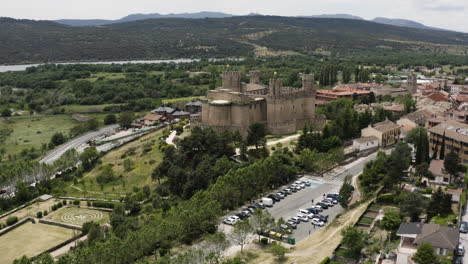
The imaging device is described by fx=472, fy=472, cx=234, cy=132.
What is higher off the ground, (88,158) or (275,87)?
(275,87)

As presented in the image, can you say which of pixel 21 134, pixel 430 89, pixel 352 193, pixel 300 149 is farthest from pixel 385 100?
pixel 21 134

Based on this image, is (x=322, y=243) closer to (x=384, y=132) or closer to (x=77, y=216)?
(x=77, y=216)

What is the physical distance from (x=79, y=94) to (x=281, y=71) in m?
61.8

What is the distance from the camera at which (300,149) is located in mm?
61094

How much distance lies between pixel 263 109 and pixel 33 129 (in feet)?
188

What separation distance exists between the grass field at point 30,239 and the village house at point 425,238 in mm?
32326

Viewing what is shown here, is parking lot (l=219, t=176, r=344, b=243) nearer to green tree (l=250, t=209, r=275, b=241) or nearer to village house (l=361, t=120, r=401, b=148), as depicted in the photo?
green tree (l=250, t=209, r=275, b=241)

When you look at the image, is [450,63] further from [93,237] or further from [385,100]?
[93,237]

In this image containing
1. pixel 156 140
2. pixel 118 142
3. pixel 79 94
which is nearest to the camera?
pixel 156 140

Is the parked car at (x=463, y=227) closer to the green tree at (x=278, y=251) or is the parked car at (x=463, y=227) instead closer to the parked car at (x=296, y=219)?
the parked car at (x=296, y=219)

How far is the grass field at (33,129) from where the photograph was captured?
291 feet

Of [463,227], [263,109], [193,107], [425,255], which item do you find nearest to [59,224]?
[263,109]

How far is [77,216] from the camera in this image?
177 feet

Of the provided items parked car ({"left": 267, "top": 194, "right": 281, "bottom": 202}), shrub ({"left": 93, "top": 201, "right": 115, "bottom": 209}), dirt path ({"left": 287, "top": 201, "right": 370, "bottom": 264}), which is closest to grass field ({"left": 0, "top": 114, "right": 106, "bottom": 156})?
shrub ({"left": 93, "top": 201, "right": 115, "bottom": 209})
